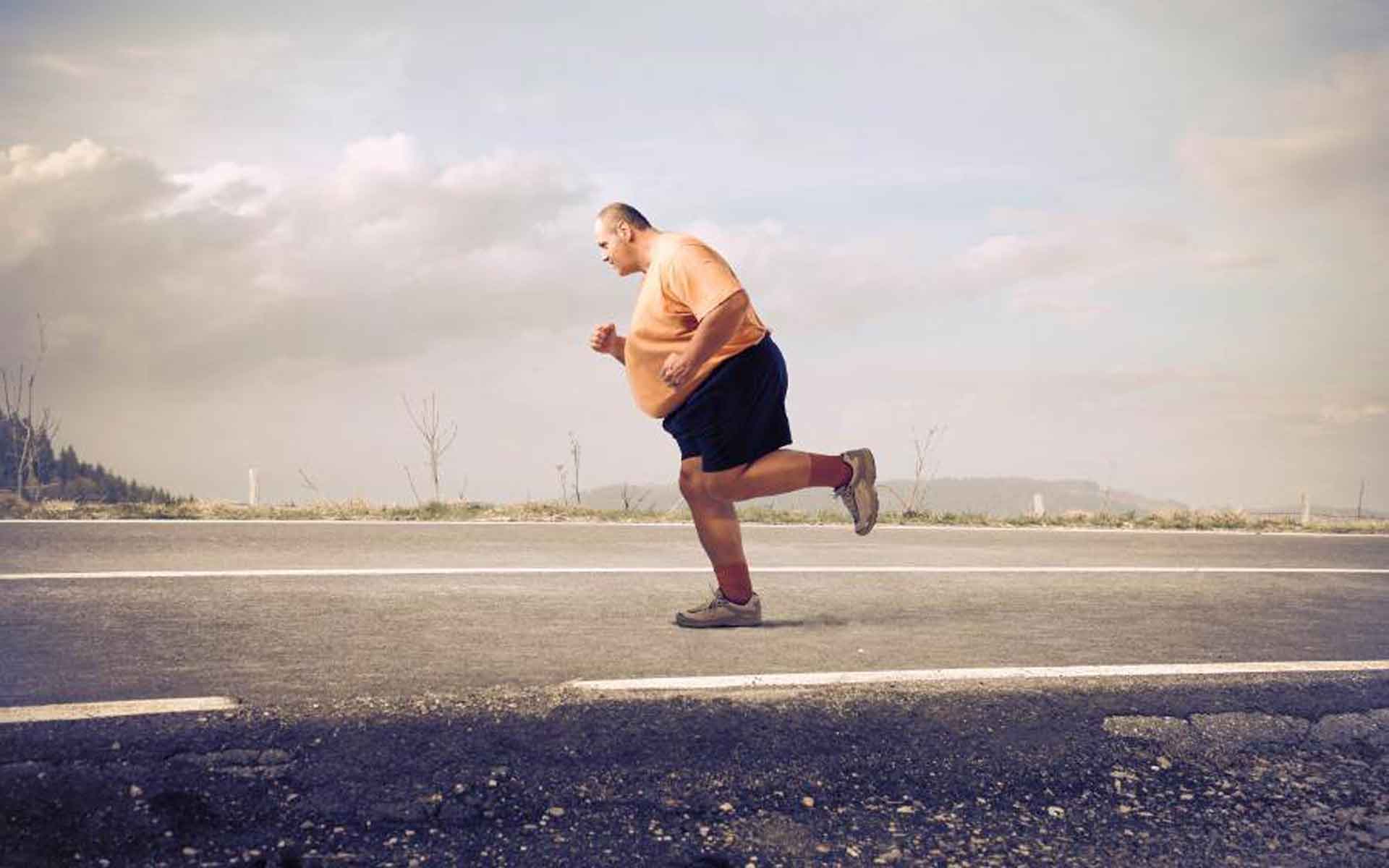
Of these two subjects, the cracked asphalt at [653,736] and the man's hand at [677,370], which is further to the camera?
the man's hand at [677,370]

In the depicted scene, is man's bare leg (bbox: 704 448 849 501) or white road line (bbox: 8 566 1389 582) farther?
white road line (bbox: 8 566 1389 582)

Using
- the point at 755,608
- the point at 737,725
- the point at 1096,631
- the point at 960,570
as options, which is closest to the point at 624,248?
the point at 755,608

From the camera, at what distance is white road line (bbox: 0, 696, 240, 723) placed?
3857mm

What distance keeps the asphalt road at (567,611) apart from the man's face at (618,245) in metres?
1.81

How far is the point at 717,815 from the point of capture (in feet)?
10.4

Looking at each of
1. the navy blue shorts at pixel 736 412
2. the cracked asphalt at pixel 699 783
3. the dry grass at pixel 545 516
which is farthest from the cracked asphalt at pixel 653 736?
the dry grass at pixel 545 516

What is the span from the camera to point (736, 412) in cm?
524

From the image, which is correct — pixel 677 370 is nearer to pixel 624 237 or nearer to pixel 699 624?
pixel 624 237

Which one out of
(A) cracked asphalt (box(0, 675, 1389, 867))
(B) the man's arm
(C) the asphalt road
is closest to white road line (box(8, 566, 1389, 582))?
(C) the asphalt road

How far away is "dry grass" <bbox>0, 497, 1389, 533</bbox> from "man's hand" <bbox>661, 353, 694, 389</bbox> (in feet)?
22.1

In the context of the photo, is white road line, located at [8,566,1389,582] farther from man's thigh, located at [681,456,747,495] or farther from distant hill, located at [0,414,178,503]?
distant hill, located at [0,414,178,503]

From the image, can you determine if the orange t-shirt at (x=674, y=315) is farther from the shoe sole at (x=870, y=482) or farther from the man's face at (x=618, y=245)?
the shoe sole at (x=870, y=482)

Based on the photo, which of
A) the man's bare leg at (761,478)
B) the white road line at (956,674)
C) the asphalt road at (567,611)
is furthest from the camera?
the man's bare leg at (761,478)

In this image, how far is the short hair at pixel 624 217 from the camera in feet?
17.3
